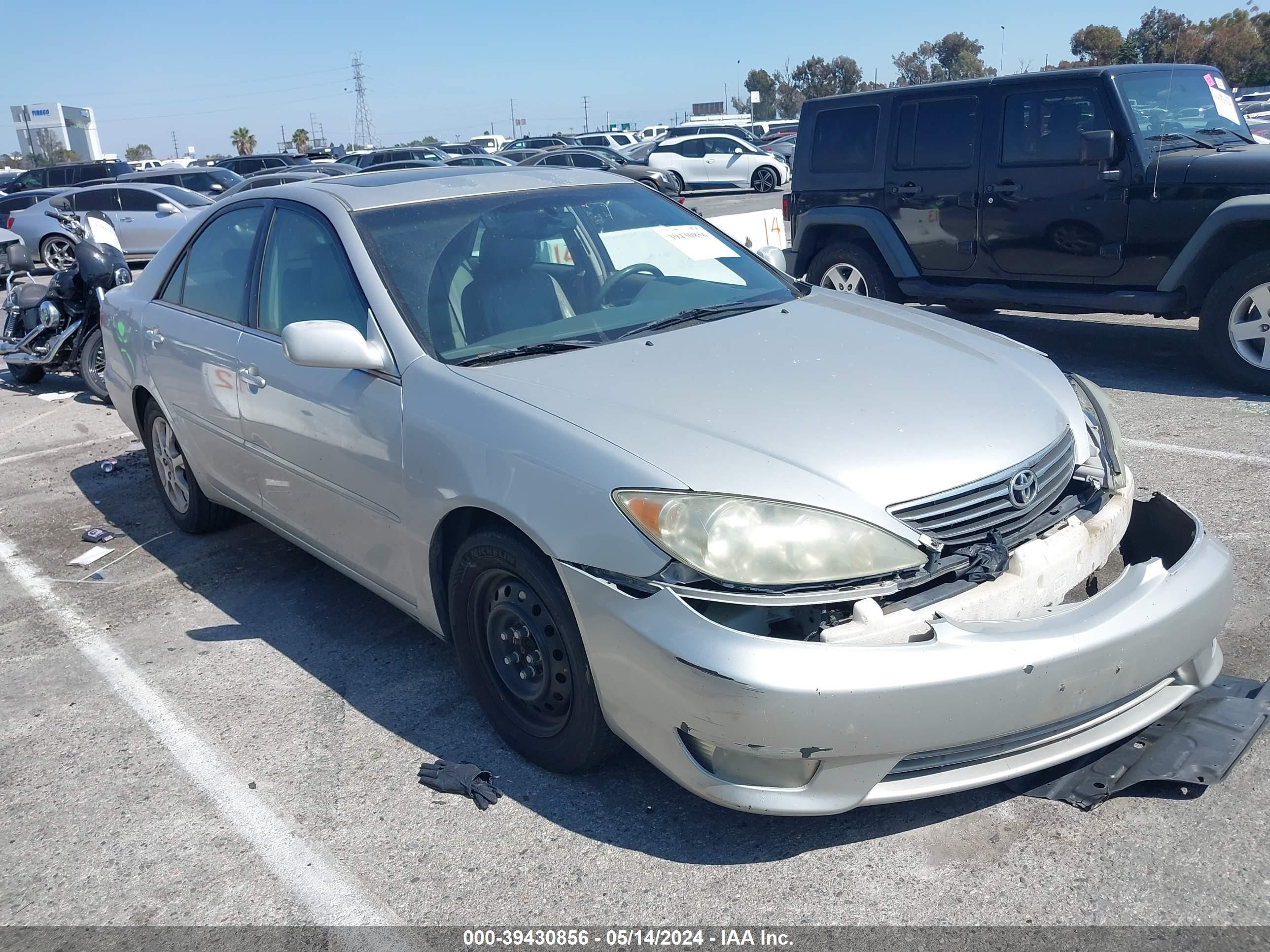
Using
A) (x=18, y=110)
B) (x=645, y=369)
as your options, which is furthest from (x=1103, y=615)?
(x=18, y=110)

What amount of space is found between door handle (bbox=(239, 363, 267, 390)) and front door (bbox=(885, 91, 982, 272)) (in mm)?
5494

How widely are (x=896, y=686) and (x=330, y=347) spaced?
200 centimetres

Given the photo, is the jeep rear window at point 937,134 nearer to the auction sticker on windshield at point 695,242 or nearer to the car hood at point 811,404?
the auction sticker on windshield at point 695,242

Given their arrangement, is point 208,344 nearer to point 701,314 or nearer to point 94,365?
point 701,314

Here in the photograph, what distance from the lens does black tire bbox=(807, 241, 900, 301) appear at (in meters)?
8.28

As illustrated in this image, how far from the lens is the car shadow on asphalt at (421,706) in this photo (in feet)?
9.12

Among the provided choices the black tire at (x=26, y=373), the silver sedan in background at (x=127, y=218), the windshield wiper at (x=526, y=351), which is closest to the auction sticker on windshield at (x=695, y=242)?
the windshield wiper at (x=526, y=351)

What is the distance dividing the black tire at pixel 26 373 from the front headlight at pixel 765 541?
8.42m

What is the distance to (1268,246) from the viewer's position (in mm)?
6383

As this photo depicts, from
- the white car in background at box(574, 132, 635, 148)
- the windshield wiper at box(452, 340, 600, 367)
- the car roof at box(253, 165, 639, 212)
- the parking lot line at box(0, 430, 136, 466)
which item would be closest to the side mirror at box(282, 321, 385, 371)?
the windshield wiper at box(452, 340, 600, 367)

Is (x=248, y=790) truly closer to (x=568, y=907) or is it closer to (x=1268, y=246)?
(x=568, y=907)

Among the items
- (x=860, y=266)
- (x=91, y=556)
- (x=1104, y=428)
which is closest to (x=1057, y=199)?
(x=860, y=266)

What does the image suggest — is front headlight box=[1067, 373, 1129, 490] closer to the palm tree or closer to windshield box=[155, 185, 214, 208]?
windshield box=[155, 185, 214, 208]

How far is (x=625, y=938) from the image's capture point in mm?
2451
